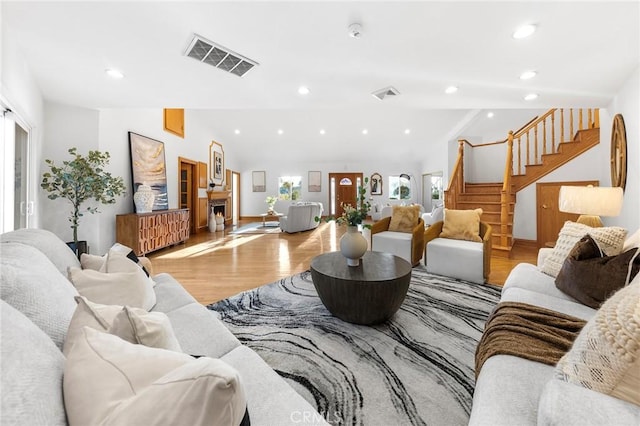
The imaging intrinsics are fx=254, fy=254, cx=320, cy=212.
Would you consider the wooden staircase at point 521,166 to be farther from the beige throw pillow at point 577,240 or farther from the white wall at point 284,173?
the white wall at point 284,173

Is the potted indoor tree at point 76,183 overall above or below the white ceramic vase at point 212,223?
above

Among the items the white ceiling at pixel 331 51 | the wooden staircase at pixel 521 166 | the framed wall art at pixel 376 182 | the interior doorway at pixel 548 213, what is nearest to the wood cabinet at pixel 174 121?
the white ceiling at pixel 331 51

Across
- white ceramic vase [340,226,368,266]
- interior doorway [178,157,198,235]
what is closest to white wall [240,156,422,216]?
interior doorway [178,157,198,235]

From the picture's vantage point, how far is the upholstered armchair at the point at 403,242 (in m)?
3.52

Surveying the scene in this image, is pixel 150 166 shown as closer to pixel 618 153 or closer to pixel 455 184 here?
pixel 455 184

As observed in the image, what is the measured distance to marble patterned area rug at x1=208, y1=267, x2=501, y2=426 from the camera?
1296 mm

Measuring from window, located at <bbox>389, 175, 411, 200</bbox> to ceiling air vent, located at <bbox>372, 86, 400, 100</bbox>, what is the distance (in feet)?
24.4

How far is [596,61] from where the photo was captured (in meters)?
2.29

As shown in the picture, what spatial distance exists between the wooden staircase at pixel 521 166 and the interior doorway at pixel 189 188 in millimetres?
6058

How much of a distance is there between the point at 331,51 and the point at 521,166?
539 cm

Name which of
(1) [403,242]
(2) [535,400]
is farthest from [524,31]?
(1) [403,242]

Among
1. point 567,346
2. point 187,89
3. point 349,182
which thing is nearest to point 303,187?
point 349,182

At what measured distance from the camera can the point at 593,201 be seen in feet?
7.88

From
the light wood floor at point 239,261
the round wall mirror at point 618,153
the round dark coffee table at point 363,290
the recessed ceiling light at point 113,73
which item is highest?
the recessed ceiling light at point 113,73
